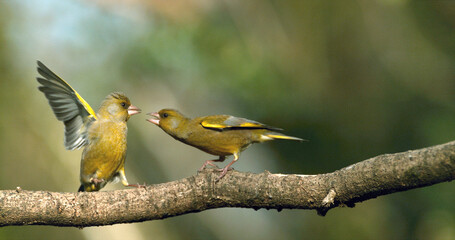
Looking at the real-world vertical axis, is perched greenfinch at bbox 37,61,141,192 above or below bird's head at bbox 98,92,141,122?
below

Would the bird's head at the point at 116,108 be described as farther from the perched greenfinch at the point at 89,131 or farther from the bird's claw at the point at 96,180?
the bird's claw at the point at 96,180

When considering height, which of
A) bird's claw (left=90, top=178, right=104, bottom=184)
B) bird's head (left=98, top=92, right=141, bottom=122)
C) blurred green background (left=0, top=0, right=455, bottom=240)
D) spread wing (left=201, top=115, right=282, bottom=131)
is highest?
blurred green background (left=0, top=0, right=455, bottom=240)

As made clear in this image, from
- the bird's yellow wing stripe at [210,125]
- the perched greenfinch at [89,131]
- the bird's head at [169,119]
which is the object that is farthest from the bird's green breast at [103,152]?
the bird's yellow wing stripe at [210,125]

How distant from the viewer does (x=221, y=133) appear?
16.4ft

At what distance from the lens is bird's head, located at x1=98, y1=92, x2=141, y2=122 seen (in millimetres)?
5363

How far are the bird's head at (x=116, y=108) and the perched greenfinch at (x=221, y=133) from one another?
21.5 inches

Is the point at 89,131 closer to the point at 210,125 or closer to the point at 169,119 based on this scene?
the point at 169,119

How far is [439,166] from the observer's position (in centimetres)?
302

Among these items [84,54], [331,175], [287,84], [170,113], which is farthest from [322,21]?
[331,175]

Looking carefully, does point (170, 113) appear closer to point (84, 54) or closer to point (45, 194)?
point (45, 194)

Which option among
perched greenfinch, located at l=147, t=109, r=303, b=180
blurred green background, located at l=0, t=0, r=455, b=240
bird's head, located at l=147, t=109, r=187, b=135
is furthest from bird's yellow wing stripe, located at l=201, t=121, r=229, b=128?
blurred green background, located at l=0, t=0, r=455, b=240

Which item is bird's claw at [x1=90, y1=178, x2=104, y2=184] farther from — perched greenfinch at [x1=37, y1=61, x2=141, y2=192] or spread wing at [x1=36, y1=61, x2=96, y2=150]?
spread wing at [x1=36, y1=61, x2=96, y2=150]

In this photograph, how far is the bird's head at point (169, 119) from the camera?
5.27m

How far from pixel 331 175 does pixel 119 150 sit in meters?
A: 2.27
